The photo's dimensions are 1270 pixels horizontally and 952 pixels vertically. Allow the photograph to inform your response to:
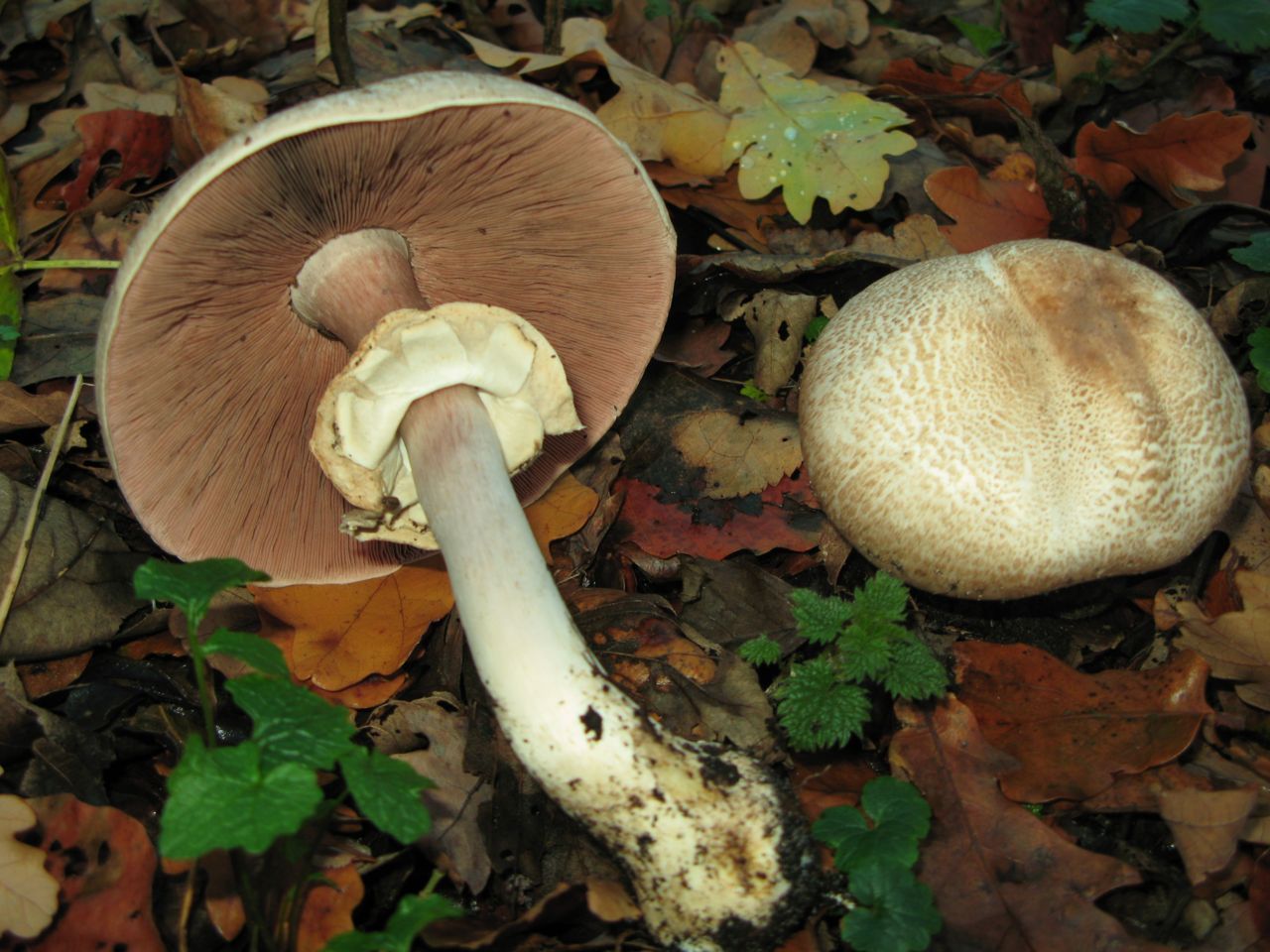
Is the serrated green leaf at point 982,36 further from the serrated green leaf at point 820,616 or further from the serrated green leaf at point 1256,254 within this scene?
the serrated green leaf at point 820,616

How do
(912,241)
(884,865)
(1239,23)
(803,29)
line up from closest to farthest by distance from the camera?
(884,865), (912,241), (1239,23), (803,29)

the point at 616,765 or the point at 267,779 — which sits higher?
the point at 267,779

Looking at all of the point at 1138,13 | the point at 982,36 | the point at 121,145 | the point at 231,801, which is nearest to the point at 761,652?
the point at 231,801

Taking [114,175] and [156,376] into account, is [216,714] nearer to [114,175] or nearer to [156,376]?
[156,376]

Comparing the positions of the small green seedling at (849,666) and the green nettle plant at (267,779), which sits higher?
the green nettle plant at (267,779)

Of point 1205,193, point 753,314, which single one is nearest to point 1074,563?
point 753,314

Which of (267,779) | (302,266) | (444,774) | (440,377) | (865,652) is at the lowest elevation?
(444,774)

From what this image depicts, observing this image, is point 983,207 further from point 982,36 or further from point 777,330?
point 982,36

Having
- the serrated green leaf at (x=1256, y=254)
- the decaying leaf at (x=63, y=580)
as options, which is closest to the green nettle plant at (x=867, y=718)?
the serrated green leaf at (x=1256, y=254)
